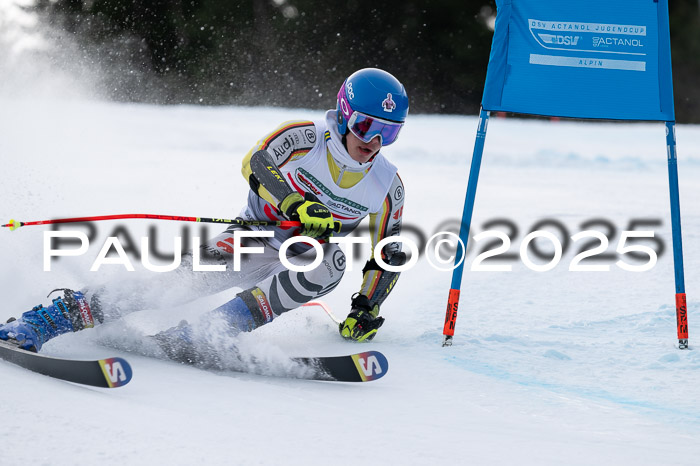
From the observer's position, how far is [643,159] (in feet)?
33.8

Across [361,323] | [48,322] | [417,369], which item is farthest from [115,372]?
[361,323]

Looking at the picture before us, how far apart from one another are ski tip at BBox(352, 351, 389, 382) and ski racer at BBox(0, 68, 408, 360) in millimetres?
499

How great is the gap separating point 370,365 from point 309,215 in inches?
25.4

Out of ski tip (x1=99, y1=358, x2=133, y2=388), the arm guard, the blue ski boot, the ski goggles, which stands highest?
the ski goggles

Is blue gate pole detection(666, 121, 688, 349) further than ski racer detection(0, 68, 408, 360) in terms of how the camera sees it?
Yes

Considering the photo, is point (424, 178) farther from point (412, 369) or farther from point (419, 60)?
point (419, 60)

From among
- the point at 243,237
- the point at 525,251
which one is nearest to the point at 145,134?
the point at 525,251

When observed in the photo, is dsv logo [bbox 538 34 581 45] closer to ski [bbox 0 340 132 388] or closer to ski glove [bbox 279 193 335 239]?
ski glove [bbox 279 193 335 239]

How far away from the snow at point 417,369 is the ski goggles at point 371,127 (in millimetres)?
852

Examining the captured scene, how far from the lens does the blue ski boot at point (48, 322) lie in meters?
2.51

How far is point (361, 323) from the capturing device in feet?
10.4

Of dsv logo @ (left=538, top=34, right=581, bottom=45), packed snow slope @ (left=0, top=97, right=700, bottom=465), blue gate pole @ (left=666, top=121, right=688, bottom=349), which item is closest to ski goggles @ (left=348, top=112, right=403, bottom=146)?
dsv logo @ (left=538, top=34, right=581, bottom=45)

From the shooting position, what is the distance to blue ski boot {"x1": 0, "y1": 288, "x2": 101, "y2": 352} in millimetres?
2506

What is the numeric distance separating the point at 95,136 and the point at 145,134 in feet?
2.46
